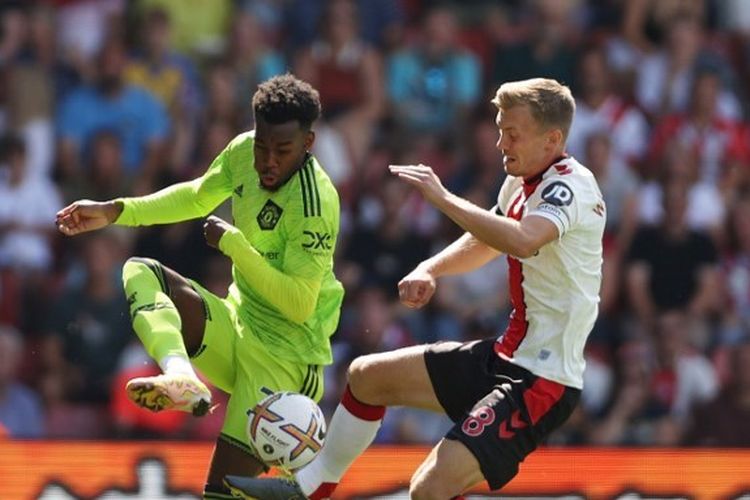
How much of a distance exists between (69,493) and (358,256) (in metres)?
4.25

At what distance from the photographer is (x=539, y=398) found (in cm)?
656

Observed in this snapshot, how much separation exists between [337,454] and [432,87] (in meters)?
6.33

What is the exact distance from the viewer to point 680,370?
469 inches

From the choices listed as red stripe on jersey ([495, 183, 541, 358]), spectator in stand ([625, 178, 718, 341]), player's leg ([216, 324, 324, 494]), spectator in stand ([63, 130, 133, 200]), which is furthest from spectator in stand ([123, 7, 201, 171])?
red stripe on jersey ([495, 183, 541, 358])

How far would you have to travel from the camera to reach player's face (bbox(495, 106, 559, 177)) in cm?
655

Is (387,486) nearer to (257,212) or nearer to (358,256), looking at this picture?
(257,212)

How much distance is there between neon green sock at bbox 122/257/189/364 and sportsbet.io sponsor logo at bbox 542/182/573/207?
155 cm

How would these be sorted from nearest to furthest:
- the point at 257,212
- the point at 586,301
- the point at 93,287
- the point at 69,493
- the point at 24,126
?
the point at 586,301 → the point at 257,212 → the point at 69,493 → the point at 93,287 → the point at 24,126

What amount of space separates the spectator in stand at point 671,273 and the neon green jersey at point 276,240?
17.2ft

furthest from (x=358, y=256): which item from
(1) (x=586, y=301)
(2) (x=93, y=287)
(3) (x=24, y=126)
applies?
(1) (x=586, y=301)

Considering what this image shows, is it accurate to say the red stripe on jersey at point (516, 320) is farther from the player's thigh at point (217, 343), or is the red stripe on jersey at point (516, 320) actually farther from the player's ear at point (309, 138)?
the player's thigh at point (217, 343)

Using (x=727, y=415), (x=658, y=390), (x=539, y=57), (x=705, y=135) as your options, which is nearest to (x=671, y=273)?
Result: (x=658, y=390)

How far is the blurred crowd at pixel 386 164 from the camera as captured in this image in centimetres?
1155

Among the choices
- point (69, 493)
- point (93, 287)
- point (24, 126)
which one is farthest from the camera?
point (24, 126)
